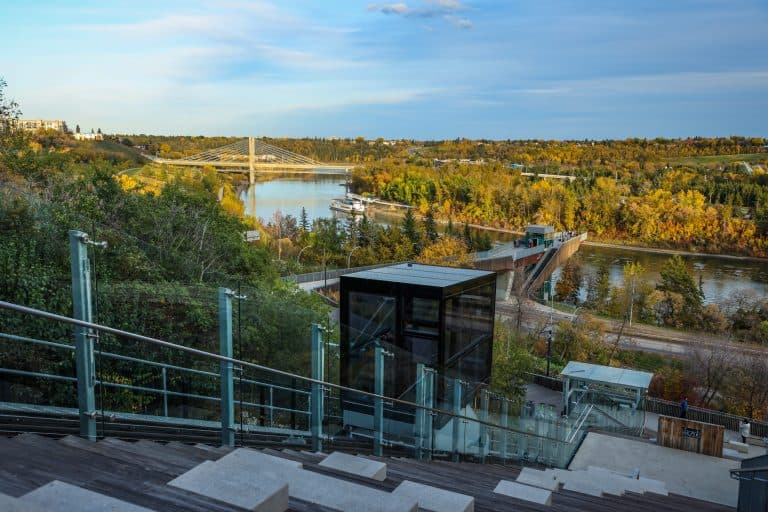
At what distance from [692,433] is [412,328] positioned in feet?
32.8

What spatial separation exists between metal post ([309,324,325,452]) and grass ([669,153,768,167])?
403 feet

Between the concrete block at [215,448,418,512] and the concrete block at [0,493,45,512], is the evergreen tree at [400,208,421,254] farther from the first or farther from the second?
the concrete block at [0,493,45,512]

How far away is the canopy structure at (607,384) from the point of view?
1746cm

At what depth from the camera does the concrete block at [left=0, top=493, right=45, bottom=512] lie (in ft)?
6.32

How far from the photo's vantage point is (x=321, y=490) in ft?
9.15

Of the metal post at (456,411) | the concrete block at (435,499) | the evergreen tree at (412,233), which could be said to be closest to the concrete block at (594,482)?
the metal post at (456,411)

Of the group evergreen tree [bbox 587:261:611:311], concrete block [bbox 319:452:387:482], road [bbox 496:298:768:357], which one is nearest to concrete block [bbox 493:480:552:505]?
concrete block [bbox 319:452:387:482]

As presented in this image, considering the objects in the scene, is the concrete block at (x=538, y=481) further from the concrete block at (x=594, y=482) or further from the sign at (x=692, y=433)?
the sign at (x=692, y=433)

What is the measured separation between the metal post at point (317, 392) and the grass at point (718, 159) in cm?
12291

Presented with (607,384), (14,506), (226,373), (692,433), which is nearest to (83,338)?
(226,373)

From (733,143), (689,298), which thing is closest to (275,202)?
(689,298)

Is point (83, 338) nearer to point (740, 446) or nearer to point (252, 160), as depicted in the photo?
point (740, 446)

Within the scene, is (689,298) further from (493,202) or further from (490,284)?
(493,202)

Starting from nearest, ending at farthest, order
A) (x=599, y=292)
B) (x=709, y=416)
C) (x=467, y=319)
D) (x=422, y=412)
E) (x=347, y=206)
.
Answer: (x=422, y=412) → (x=467, y=319) → (x=709, y=416) → (x=599, y=292) → (x=347, y=206)
